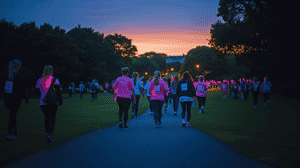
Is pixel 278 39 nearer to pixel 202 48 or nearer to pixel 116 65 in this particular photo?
pixel 116 65

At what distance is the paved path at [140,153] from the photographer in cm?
501

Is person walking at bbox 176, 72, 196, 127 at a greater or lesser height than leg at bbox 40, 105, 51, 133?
greater

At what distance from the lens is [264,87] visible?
21.7 meters

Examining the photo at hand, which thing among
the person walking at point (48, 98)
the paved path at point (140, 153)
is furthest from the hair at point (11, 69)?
the paved path at point (140, 153)

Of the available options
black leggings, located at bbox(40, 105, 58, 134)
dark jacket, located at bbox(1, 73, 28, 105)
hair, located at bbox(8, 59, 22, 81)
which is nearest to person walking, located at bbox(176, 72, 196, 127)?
black leggings, located at bbox(40, 105, 58, 134)

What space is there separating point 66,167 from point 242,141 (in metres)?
4.49

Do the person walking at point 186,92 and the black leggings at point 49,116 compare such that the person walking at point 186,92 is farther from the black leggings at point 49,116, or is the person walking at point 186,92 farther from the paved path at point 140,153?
the black leggings at point 49,116

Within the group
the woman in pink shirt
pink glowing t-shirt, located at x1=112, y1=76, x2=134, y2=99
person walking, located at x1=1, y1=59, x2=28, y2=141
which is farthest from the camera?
the woman in pink shirt

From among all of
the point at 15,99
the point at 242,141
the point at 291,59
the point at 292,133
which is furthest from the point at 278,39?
the point at 15,99

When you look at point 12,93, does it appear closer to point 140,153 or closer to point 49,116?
point 49,116

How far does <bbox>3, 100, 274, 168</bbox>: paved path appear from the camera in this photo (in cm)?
501

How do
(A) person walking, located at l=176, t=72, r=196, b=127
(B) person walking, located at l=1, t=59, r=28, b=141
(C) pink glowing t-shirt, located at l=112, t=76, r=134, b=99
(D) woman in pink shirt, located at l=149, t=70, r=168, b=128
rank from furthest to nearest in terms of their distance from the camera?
(A) person walking, located at l=176, t=72, r=196, b=127 → (D) woman in pink shirt, located at l=149, t=70, r=168, b=128 → (C) pink glowing t-shirt, located at l=112, t=76, r=134, b=99 → (B) person walking, located at l=1, t=59, r=28, b=141

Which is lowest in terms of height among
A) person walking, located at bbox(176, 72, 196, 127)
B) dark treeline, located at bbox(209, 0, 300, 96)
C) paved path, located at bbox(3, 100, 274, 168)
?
paved path, located at bbox(3, 100, 274, 168)

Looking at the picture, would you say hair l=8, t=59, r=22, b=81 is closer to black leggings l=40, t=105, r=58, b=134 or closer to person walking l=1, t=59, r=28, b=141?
person walking l=1, t=59, r=28, b=141
